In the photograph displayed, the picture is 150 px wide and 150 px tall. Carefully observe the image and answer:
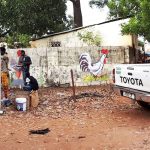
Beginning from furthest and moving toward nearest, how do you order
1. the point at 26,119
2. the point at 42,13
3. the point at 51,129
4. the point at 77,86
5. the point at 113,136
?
the point at 42,13
the point at 77,86
the point at 26,119
the point at 51,129
the point at 113,136

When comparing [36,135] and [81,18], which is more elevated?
[81,18]

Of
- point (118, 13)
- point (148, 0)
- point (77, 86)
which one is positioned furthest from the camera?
point (118, 13)

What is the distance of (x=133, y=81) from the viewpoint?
10.8m

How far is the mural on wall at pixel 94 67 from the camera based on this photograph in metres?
19.3

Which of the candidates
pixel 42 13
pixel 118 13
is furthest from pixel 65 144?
pixel 42 13

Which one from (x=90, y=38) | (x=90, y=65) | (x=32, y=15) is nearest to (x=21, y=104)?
(x=90, y=65)

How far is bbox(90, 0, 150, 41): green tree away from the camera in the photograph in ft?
59.0

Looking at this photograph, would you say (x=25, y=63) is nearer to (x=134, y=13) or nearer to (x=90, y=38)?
(x=134, y=13)

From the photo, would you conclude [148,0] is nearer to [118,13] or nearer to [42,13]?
[118,13]

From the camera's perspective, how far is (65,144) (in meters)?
8.32

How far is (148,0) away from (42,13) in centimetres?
1063

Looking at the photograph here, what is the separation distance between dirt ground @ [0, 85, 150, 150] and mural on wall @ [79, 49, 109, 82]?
429 centimetres

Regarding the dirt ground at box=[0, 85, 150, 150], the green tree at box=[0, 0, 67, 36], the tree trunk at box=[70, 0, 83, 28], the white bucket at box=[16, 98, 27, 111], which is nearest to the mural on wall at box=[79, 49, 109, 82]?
the dirt ground at box=[0, 85, 150, 150]

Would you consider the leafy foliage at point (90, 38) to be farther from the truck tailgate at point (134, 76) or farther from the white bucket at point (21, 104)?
A: the truck tailgate at point (134, 76)
